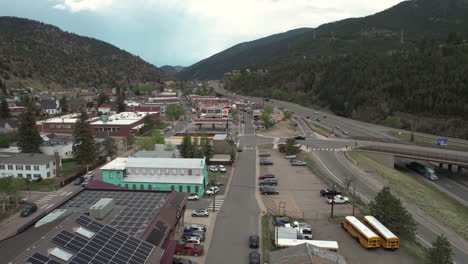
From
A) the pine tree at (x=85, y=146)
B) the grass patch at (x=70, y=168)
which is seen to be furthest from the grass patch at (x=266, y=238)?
the grass patch at (x=70, y=168)

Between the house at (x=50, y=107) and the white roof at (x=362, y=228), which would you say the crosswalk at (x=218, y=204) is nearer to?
the white roof at (x=362, y=228)

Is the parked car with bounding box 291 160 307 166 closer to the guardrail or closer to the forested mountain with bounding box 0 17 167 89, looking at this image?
the guardrail

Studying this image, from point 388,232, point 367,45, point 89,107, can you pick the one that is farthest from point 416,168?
point 367,45

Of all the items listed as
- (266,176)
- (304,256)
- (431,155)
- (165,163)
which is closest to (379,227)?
(304,256)

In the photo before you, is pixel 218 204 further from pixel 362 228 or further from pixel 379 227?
pixel 379 227

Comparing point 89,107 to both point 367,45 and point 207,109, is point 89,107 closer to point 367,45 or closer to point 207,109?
point 207,109

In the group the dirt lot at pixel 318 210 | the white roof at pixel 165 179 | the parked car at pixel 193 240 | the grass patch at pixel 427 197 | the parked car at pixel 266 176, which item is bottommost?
the grass patch at pixel 427 197

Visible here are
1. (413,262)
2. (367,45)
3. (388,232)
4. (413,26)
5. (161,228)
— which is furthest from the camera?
(413,26)
